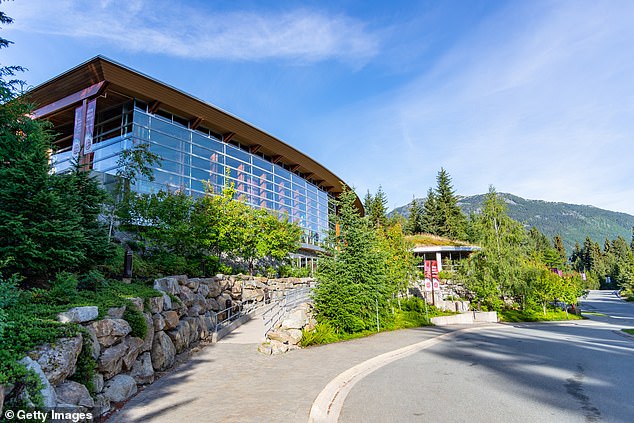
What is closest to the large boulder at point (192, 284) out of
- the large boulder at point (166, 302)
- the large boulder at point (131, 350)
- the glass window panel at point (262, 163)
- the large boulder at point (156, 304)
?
the large boulder at point (166, 302)

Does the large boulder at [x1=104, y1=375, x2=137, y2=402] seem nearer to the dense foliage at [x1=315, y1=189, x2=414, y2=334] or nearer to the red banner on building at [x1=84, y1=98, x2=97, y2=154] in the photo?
the dense foliage at [x1=315, y1=189, x2=414, y2=334]

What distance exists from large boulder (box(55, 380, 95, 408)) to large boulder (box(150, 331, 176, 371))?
3.21 meters

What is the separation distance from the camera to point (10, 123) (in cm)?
1053

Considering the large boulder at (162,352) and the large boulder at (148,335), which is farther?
the large boulder at (162,352)

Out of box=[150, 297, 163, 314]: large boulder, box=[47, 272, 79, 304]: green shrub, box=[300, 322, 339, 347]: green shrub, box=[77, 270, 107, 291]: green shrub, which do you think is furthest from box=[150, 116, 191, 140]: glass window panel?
box=[47, 272, 79, 304]: green shrub

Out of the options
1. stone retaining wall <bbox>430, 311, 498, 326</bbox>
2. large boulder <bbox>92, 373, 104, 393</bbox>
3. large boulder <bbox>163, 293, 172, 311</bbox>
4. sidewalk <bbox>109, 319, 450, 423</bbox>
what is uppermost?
large boulder <bbox>163, 293, 172, 311</bbox>

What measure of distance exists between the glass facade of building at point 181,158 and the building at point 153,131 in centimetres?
7

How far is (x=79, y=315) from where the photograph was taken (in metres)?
6.30

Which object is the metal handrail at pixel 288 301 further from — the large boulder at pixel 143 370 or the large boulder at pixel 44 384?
the large boulder at pixel 44 384

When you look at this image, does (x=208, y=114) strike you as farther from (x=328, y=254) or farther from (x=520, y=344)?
(x=520, y=344)

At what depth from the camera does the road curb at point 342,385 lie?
6348mm

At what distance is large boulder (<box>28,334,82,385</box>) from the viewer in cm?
512

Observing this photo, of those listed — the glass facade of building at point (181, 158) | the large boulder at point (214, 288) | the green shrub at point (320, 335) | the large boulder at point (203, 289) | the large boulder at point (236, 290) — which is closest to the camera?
the green shrub at point (320, 335)

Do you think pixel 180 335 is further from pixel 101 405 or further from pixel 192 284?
pixel 101 405
